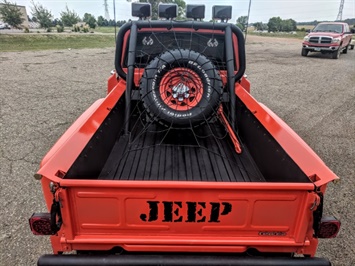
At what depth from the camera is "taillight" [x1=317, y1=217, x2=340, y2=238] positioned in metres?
1.73

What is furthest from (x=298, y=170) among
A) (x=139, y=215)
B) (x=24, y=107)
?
(x=24, y=107)

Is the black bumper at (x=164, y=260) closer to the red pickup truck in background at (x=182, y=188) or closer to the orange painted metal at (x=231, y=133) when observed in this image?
the red pickup truck in background at (x=182, y=188)

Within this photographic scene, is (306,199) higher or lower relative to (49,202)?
higher

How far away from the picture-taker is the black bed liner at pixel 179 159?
2658 mm

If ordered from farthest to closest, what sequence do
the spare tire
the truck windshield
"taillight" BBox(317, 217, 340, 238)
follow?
1. the truck windshield
2. the spare tire
3. "taillight" BBox(317, 217, 340, 238)

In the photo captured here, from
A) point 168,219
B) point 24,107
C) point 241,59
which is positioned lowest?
point 24,107

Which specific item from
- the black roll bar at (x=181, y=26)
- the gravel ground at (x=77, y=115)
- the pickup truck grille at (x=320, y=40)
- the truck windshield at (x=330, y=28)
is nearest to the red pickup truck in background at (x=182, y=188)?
the black roll bar at (x=181, y=26)

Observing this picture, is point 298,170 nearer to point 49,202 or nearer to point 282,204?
point 282,204

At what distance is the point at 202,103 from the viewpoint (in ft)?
9.63

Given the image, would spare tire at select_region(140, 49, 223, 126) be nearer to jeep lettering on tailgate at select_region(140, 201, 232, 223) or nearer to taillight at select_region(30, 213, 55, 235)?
jeep lettering on tailgate at select_region(140, 201, 232, 223)

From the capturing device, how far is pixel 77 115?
592cm

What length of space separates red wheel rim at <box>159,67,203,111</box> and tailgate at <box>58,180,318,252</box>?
1.42 metres

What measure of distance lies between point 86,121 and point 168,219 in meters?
1.15

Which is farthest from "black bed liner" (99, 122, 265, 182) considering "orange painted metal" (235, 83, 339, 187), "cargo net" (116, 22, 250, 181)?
"orange painted metal" (235, 83, 339, 187)
